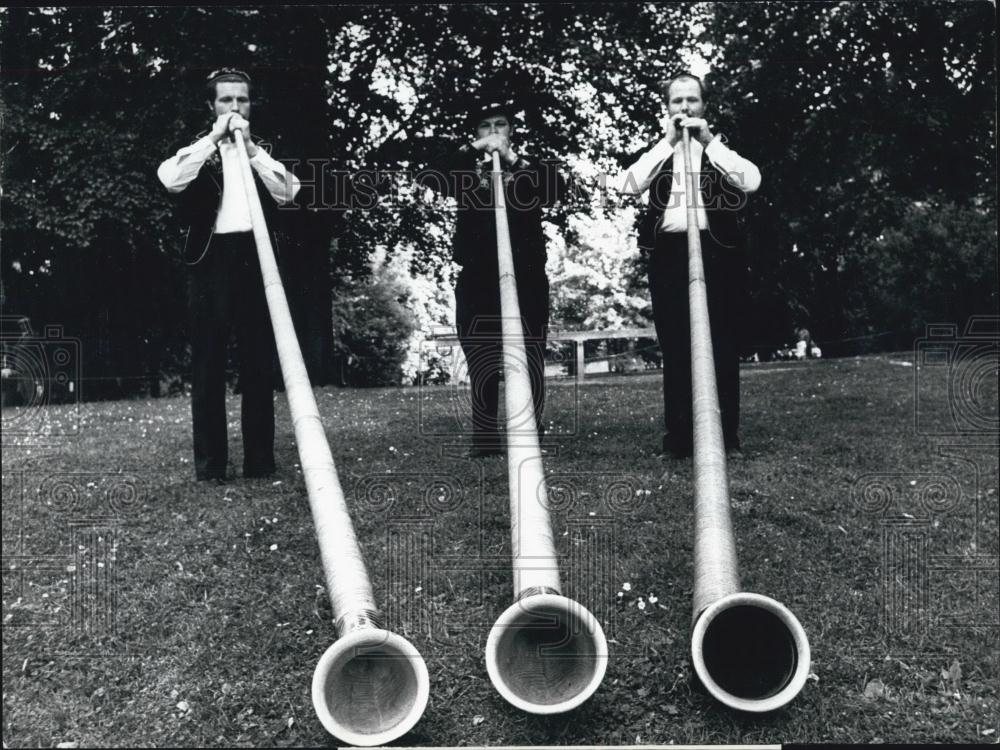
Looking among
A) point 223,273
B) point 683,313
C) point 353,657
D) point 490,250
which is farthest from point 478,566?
point 223,273

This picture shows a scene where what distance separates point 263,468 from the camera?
4.97 m

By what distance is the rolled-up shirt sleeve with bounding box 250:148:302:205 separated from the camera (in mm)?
4406

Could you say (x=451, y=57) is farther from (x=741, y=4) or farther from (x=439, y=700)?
(x=439, y=700)

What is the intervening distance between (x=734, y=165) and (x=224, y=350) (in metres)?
3.16

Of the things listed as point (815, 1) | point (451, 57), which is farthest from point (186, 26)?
point (815, 1)

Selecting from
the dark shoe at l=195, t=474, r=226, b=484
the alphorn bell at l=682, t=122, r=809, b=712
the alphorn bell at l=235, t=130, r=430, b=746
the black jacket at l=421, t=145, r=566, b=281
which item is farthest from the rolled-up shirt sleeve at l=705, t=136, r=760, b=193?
the dark shoe at l=195, t=474, r=226, b=484

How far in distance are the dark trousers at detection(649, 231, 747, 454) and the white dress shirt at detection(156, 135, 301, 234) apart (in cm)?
218

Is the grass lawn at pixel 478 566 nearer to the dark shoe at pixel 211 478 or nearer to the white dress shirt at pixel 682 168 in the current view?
the dark shoe at pixel 211 478

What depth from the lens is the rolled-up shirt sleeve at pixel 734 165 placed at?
4363 mm

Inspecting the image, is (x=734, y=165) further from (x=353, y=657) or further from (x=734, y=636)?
(x=353, y=657)

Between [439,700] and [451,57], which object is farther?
[451,57]

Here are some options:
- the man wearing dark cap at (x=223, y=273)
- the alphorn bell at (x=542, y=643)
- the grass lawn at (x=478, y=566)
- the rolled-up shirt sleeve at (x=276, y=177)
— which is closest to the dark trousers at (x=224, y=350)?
the man wearing dark cap at (x=223, y=273)

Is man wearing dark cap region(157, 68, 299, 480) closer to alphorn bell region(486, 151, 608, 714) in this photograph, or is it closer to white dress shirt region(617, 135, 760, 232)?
white dress shirt region(617, 135, 760, 232)

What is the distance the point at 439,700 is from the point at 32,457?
2553mm
